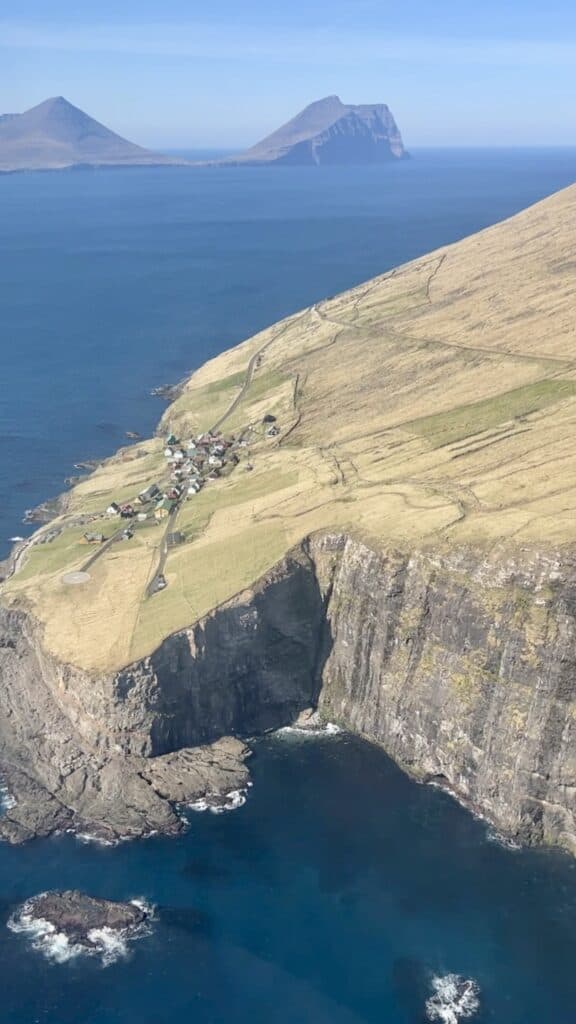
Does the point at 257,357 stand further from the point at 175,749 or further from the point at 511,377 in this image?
the point at 175,749

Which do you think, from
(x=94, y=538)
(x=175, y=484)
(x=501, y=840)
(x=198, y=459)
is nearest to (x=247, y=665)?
(x=501, y=840)

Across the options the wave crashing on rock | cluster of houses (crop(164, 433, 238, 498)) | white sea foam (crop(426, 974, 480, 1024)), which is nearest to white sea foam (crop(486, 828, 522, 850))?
white sea foam (crop(426, 974, 480, 1024))

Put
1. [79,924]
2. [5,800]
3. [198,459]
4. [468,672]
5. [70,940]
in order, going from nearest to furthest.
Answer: [70,940] < [79,924] < [468,672] < [5,800] < [198,459]

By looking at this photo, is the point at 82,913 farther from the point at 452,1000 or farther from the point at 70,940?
the point at 452,1000

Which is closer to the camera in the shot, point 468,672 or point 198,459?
point 468,672

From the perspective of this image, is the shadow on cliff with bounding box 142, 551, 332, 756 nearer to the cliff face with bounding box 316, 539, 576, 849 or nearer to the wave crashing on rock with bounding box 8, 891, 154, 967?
the cliff face with bounding box 316, 539, 576, 849

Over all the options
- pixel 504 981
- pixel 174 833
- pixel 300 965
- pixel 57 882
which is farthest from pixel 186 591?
pixel 504 981
